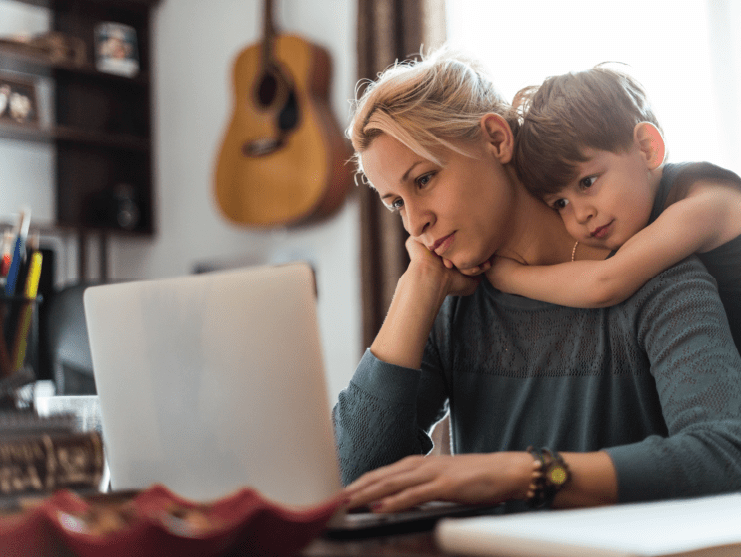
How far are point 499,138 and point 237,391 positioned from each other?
0.68 meters

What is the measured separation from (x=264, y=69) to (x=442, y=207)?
5.50 ft

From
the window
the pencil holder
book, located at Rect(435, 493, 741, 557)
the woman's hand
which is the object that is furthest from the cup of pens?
the window

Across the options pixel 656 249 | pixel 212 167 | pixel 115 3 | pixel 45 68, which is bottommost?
pixel 656 249

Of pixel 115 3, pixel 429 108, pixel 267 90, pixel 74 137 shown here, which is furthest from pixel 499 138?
pixel 115 3

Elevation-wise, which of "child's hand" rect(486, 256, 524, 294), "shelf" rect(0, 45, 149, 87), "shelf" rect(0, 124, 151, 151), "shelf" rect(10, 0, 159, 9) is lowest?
"child's hand" rect(486, 256, 524, 294)

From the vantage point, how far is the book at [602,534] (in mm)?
411

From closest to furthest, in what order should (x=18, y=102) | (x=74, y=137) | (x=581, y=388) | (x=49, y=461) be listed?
(x=49, y=461), (x=581, y=388), (x=18, y=102), (x=74, y=137)

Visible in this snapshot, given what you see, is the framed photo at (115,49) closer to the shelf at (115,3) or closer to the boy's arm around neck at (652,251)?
the shelf at (115,3)

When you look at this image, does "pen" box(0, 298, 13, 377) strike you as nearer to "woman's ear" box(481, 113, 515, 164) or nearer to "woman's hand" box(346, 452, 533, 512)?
"woman's hand" box(346, 452, 533, 512)

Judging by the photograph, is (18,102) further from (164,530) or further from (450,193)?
(164,530)

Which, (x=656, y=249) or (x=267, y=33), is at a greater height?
(x=267, y=33)

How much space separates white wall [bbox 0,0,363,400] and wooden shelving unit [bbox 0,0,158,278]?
0.07 m

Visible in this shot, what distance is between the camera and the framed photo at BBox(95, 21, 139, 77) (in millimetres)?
2996

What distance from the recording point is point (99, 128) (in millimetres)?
3125
